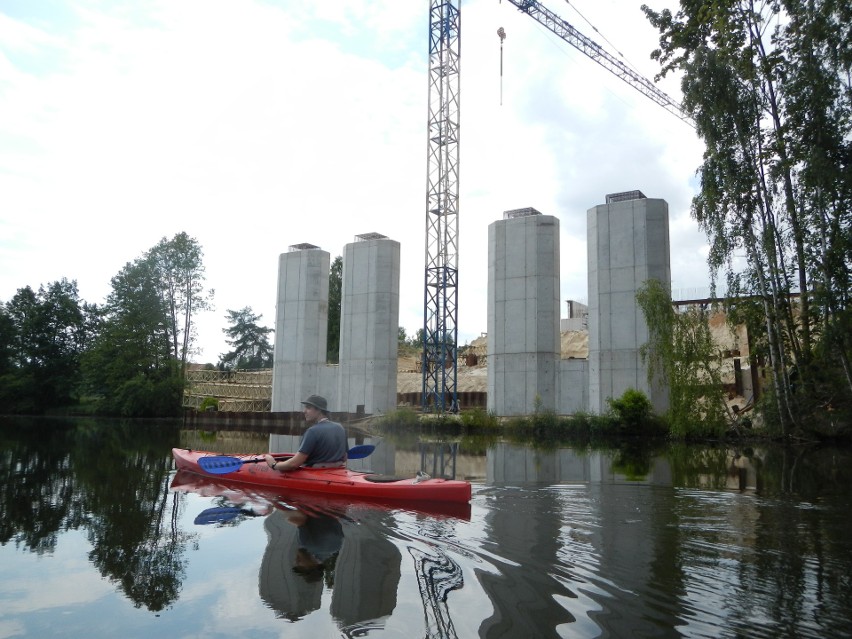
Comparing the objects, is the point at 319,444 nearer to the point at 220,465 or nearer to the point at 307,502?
the point at 307,502

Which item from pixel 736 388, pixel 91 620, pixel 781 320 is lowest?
pixel 91 620

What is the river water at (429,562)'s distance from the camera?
3.62 meters

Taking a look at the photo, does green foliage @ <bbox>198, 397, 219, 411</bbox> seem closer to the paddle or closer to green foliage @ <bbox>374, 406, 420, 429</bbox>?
green foliage @ <bbox>374, 406, 420, 429</bbox>

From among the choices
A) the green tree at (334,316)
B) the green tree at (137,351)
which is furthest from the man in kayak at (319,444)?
the green tree at (334,316)

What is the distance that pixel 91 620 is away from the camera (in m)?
3.76

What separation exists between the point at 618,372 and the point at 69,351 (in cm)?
4073

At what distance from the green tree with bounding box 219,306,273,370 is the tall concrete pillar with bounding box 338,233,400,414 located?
34.0 meters

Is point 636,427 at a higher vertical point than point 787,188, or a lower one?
lower

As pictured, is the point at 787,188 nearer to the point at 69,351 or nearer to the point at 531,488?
the point at 531,488

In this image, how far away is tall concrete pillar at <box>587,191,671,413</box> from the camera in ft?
86.2

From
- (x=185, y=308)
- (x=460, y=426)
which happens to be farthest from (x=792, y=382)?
(x=185, y=308)

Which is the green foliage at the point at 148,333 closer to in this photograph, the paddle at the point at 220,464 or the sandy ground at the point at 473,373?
the sandy ground at the point at 473,373

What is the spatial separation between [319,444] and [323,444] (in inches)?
2.1

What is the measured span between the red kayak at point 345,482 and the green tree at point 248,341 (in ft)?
191
